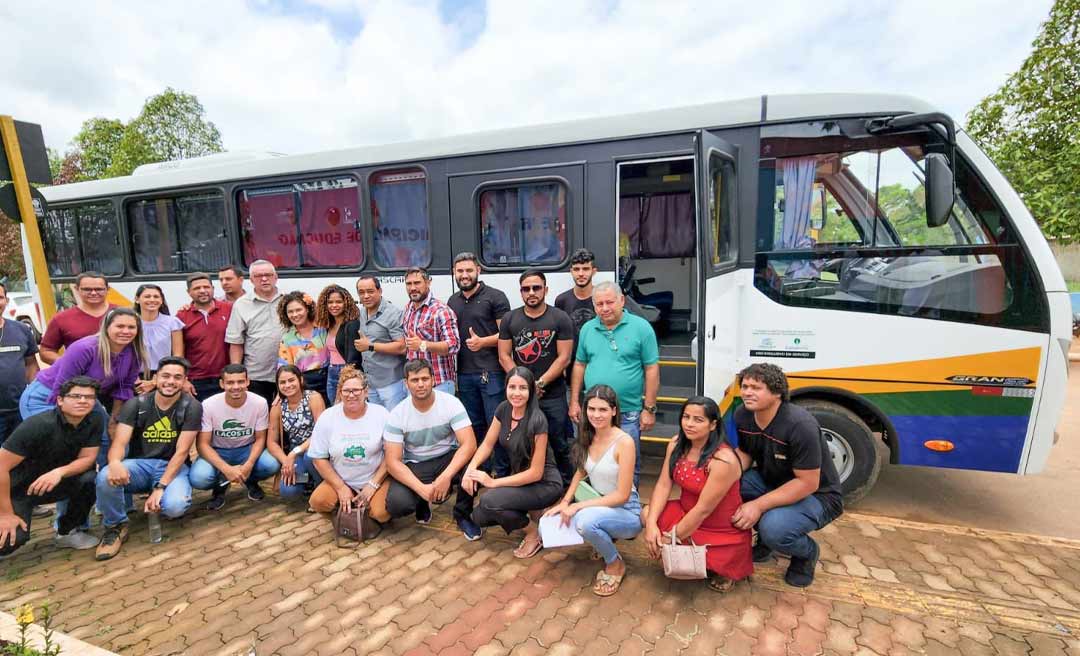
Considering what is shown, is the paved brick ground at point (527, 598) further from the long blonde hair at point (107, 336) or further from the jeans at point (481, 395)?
the long blonde hair at point (107, 336)

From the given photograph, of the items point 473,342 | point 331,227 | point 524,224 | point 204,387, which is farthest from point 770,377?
point 204,387

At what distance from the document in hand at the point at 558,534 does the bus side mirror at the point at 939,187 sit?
285cm

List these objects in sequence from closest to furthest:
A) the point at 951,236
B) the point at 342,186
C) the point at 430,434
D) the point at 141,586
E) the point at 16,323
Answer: the point at 141,586 → the point at 951,236 → the point at 430,434 → the point at 16,323 → the point at 342,186

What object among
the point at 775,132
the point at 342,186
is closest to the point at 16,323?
the point at 342,186

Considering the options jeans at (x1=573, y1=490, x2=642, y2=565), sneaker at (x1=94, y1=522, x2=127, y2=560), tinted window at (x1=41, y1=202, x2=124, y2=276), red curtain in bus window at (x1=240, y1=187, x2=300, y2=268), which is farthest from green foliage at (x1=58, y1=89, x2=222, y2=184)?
jeans at (x1=573, y1=490, x2=642, y2=565)

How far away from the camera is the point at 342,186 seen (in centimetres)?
520

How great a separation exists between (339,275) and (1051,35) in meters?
13.1

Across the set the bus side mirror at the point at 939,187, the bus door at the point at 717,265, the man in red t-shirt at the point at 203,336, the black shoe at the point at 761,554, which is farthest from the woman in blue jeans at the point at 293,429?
the bus side mirror at the point at 939,187

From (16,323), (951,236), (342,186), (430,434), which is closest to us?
(951,236)

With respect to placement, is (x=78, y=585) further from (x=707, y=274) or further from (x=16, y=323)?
(x=707, y=274)

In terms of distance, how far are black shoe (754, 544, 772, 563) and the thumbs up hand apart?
2.30 meters

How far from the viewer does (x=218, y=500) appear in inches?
169

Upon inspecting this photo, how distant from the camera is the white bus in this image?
11.1 ft

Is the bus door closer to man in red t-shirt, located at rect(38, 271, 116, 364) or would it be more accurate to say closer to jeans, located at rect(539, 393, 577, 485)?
jeans, located at rect(539, 393, 577, 485)
